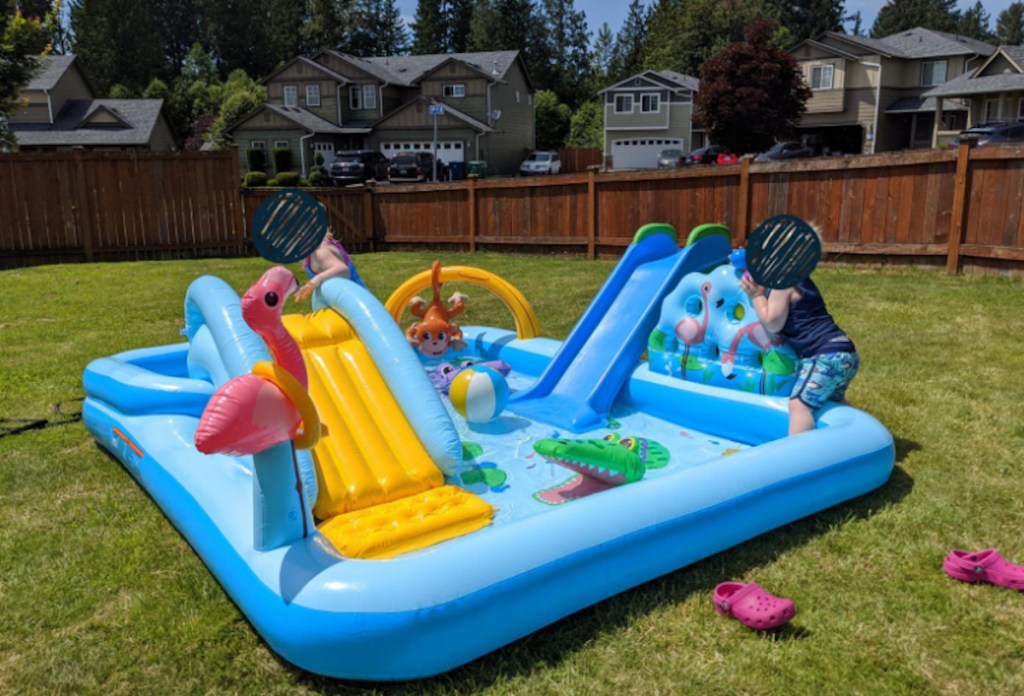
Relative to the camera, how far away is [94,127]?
40.7 metres

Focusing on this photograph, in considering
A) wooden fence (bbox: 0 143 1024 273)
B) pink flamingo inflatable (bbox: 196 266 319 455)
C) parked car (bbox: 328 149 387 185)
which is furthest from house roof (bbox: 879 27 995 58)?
pink flamingo inflatable (bbox: 196 266 319 455)

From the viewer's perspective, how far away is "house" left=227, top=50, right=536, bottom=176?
41188 millimetres

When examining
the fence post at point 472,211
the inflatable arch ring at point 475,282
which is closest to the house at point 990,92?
the fence post at point 472,211

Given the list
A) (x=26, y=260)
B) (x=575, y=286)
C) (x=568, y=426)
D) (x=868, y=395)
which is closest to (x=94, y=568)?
(x=568, y=426)

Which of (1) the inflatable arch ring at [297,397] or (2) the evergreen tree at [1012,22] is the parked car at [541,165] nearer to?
(1) the inflatable arch ring at [297,397]

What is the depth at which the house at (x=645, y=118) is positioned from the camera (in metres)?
46.3

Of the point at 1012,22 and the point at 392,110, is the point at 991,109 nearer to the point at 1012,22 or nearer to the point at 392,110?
the point at 392,110

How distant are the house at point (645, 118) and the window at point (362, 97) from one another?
42.1 feet

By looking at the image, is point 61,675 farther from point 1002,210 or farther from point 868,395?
point 1002,210

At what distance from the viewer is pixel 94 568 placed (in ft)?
11.8

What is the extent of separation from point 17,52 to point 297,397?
1879cm

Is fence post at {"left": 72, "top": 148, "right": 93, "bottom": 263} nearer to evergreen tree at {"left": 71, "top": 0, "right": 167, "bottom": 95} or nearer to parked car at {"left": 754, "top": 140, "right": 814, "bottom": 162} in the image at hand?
parked car at {"left": 754, "top": 140, "right": 814, "bottom": 162}

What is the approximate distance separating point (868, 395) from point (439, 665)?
430 centimetres

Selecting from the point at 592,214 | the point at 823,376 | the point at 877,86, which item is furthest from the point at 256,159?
the point at 823,376
